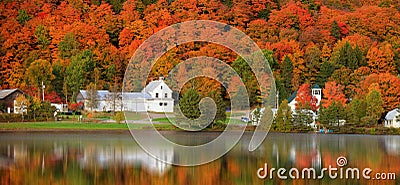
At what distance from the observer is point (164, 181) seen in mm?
22000

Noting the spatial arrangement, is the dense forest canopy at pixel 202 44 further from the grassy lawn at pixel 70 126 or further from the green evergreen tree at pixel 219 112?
the grassy lawn at pixel 70 126

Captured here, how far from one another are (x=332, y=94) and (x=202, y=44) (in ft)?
47.4

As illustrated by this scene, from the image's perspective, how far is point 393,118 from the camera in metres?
44.3

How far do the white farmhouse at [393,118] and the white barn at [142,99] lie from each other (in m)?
15.5

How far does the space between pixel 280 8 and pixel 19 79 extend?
30628mm

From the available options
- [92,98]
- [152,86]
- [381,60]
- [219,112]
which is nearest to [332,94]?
[381,60]

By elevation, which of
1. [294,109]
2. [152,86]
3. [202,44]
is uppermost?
[202,44]

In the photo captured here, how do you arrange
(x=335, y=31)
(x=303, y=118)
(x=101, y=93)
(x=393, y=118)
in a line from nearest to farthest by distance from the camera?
(x=303, y=118)
(x=393, y=118)
(x=101, y=93)
(x=335, y=31)

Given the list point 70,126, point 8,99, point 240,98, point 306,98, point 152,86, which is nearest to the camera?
point 70,126

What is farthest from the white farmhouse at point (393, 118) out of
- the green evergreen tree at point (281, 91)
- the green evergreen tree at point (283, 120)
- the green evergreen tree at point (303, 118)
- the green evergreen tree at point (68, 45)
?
the green evergreen tree at point (68, 45)

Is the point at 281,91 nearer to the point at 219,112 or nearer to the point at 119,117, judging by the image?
the point at 219,112

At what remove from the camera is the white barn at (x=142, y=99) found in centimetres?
4878

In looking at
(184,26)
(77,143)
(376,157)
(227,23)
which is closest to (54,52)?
(184,26)

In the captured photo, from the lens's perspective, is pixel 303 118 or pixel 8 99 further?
pixel 8 99
